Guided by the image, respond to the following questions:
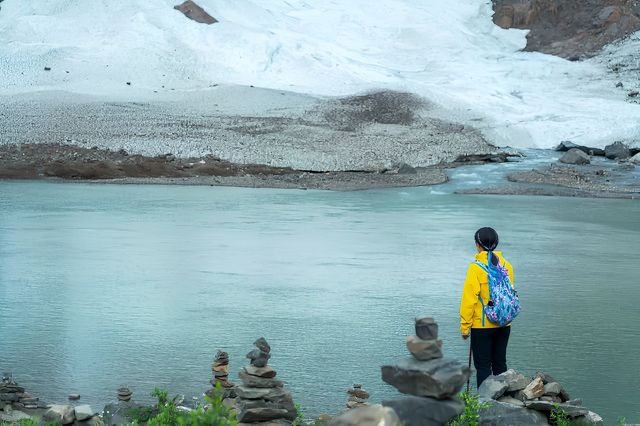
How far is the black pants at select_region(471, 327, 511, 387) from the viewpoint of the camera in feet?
20.8

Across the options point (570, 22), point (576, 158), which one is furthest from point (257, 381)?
point (570, 22)

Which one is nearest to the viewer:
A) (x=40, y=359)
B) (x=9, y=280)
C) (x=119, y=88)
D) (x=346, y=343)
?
(x=40, y=359)

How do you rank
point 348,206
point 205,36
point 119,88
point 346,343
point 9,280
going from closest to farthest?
point 346,343, point 9,280, point 348,206, point 119,88, point 205,36

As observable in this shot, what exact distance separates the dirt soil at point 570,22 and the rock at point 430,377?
1921 inches

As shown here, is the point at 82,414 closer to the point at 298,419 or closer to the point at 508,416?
the point at 298,419

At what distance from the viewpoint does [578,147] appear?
33.4 metres

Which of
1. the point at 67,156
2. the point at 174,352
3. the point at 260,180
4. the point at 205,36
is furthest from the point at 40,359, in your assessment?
the point at 205,36

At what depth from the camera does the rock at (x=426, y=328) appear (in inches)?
178

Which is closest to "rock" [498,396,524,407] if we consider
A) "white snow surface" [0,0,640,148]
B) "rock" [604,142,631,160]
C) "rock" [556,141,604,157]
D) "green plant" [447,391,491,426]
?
"green plant" [447,391,491,426]

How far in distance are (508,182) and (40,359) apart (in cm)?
1946

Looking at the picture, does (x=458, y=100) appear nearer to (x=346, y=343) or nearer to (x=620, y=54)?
(x=620, y=54)

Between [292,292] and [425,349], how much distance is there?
6.22 meters

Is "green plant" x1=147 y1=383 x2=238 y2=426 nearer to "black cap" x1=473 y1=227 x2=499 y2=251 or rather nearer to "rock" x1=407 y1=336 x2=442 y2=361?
"rock" x1=407 y1=336 x2=442 y2=361

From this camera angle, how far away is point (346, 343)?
8.28 meters
